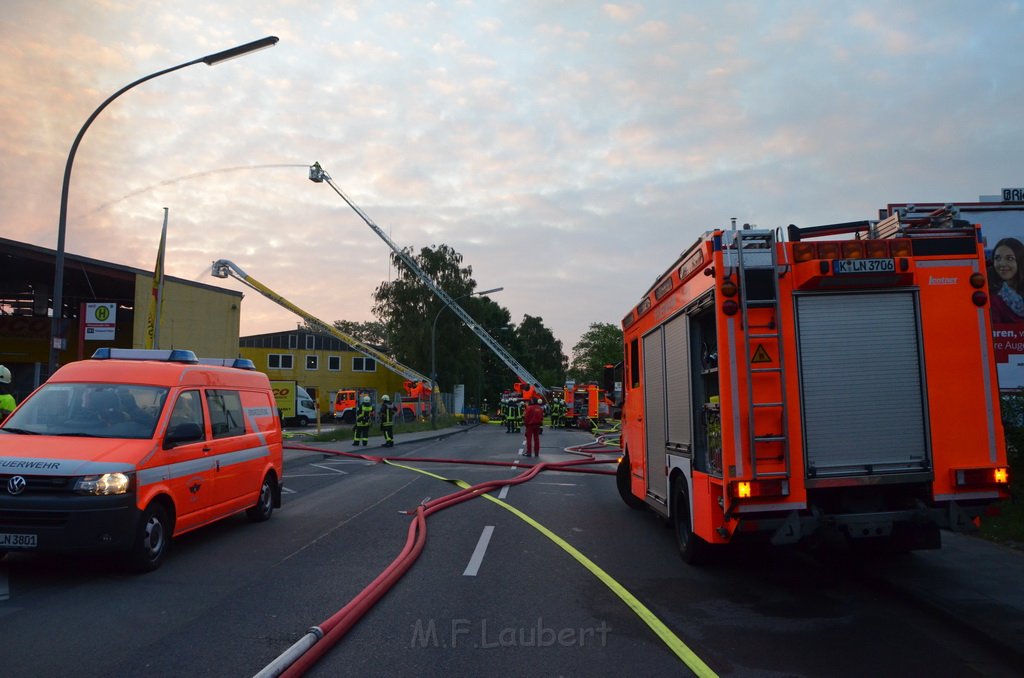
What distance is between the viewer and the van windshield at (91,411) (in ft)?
23.8

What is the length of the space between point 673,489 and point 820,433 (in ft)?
7.03

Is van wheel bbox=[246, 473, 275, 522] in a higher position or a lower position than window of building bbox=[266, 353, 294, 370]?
lower

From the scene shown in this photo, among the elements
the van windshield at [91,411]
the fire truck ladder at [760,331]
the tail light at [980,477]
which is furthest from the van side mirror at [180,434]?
the tail light at [980,477]

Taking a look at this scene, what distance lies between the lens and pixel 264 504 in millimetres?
10000

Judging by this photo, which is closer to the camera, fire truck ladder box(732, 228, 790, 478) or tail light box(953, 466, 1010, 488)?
fire truck ladder box(732, 228, 790, 478)

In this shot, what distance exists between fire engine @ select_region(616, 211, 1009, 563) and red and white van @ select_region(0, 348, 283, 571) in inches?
200

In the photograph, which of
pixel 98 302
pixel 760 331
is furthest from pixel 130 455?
pixel 98 302

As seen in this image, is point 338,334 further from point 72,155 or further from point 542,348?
point 542,348

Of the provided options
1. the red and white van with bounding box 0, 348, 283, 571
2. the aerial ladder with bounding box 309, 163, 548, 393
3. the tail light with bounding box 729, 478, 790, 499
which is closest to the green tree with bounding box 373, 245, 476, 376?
the aerial ladder with bounding box 309, 163, 548, 393

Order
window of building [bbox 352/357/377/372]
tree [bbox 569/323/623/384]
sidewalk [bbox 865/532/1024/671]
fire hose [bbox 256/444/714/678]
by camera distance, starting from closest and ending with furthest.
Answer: fire hose [bbox 256/444/714/678] → sidewalk [bbox 865/532/1024/671] → window of building [bbox 352/357/377/372] → tree [bbox 569/323/623/384]

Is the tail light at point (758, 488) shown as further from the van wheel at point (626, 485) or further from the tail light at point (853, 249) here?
the van wheel at point (626, 485)

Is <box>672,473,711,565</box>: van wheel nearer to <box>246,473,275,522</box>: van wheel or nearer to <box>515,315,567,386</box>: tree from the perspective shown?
<box>246,473,275,522</box>: van wheel

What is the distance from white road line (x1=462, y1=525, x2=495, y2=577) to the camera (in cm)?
712

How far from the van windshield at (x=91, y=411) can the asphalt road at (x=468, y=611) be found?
129 centimetres
